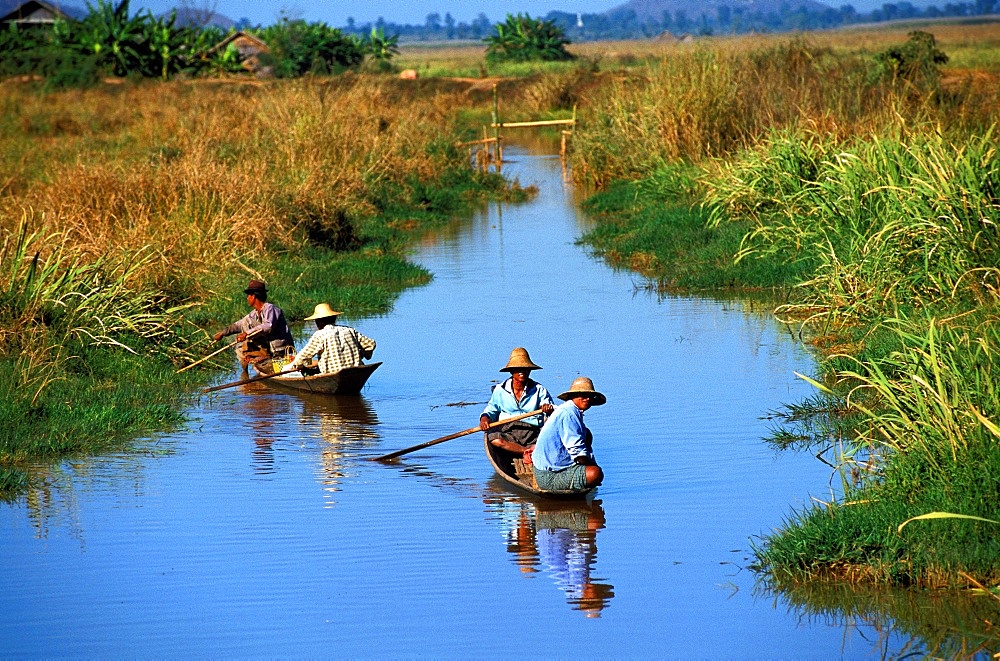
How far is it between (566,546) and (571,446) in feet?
2.89

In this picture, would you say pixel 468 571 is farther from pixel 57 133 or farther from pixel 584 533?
pixel 57 133

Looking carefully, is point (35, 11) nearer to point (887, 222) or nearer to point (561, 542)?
point (887, 222)

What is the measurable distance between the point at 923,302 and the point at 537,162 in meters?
29.1

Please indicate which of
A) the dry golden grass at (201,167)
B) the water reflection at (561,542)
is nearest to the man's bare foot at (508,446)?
the water reflection at (561,542)

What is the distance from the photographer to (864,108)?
2320cm

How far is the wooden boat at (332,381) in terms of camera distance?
44.4ft

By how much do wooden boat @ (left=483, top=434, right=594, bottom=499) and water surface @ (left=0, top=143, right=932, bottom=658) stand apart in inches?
5.0

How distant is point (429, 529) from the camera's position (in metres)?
9.44

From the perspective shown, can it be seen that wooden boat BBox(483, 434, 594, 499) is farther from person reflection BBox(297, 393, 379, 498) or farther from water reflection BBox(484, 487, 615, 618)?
person reflection BBox(297, 393, 379, 498)

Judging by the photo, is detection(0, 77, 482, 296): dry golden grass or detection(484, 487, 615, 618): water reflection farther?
detection(0, 77, 482, 296): dry golden grass

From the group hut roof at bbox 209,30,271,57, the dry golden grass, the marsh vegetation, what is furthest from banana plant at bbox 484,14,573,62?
the marsh vegetation

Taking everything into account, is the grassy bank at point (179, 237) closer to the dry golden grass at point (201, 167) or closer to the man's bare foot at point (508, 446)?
the dry golden grass at point (201, 167)

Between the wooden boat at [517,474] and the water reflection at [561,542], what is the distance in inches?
3.6

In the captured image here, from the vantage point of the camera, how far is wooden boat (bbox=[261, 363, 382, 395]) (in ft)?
44.4
